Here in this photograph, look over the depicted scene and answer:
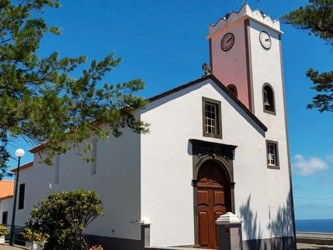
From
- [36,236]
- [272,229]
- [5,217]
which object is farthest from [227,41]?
[5,217]

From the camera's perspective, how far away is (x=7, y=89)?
855 centimetres

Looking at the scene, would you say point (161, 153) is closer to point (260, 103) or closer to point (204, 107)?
point (204, 107)

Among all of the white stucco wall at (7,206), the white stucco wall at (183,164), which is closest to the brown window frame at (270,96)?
the white stucco wall at (183,164)

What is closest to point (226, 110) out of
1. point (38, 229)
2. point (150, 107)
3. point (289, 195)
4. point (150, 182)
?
point (150, 107)

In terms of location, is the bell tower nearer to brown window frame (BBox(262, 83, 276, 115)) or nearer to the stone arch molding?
brown window frame (BBox(262, 83, 276, 115))

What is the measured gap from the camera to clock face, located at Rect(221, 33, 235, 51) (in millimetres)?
23172

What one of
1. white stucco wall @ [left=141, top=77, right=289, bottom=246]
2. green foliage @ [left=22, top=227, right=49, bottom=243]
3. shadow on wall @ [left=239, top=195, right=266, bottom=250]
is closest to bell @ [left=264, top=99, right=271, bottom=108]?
white stucco wall @ [left=141, top=77, right=289, bottom=246]

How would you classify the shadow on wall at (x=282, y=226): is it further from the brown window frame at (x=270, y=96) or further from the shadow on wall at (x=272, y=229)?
the brown window frame at (x=270, y=96)

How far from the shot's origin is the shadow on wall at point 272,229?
17.4 meters

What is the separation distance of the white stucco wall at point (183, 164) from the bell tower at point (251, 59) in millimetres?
3490

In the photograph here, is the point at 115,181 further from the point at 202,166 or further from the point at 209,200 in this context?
the point at 209,200

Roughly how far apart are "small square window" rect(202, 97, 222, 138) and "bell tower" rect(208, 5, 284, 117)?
427 cm

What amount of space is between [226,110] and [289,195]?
7.39 meters

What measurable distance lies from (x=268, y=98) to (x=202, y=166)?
8.10m
